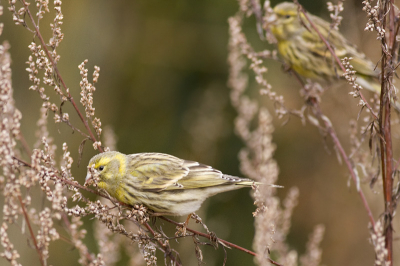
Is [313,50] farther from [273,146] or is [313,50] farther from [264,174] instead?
[264,174]

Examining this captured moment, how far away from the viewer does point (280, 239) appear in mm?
3691

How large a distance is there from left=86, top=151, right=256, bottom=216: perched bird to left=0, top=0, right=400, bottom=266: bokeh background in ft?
10.1

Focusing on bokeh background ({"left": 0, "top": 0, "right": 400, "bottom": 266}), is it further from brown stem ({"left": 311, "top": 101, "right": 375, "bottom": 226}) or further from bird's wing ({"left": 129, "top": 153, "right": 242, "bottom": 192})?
brown stem ({"left": 311, "top": 101, "right": 375, "bottom": 226})

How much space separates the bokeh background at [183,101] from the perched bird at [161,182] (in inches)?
121

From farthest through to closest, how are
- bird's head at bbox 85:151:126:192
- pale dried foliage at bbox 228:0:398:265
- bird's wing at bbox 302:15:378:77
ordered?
bird's wing at bbox 302:15:378:77 → bird's head at bbox 85:151:126:192 → pale dried foliage at bbox 228:0:398:265

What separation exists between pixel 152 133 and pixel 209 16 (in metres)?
2.11

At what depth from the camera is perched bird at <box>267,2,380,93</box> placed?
5.25 meters

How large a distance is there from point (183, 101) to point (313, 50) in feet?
8.80

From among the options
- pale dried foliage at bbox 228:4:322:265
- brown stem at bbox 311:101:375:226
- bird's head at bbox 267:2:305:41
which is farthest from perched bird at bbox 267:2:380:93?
brown stem at bbox 311:101:375:226

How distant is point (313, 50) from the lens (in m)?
5.62

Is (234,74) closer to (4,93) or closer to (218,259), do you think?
(4,93)

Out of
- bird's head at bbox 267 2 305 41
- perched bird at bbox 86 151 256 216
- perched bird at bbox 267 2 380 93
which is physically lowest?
perched bird at bbox 86 151 256 216

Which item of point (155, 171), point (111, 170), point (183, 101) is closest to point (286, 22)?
point (183, 101)

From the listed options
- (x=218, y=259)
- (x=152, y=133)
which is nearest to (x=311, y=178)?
(x=218, y=259)
